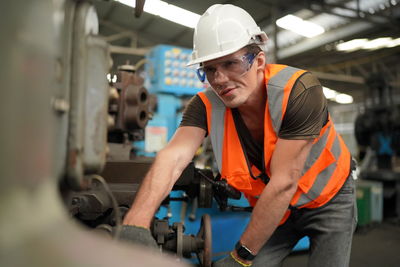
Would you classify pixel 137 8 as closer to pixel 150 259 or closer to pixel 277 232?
pixel 150 259

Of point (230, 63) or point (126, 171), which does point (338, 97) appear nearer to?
point (230, 63)

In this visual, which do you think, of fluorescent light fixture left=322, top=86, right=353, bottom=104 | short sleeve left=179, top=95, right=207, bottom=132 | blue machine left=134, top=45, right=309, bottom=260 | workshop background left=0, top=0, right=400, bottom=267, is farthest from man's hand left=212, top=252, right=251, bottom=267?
fluorescent light fixture left=322, top=86, right=353, bottom=104

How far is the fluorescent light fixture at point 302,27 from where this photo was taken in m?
4.63

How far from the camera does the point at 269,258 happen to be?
1.35 m

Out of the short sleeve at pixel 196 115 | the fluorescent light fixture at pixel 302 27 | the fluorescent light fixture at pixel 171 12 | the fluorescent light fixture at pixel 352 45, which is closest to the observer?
the fluorescent light fixture at pixel 171 12

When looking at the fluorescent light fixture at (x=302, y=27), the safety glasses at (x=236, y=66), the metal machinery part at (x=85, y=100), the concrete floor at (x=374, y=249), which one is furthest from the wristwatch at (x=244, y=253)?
the fluorescent light fixture at (x=302, y=27)

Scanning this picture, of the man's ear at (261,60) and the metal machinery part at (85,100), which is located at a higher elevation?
the man's ear at (261,60)

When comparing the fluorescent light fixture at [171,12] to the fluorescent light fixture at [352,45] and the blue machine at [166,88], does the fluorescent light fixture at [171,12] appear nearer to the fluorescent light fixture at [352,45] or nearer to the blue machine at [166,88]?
the blue machine at [166,88]

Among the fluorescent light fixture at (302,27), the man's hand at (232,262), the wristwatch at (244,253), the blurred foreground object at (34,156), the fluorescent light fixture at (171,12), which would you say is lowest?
the man's hand at (232,262)

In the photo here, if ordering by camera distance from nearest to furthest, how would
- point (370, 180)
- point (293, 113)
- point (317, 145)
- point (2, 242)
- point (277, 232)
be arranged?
point (2, 242) → point (293, 113) → point (317, 145) → point (277, 232) → point (370, 180)

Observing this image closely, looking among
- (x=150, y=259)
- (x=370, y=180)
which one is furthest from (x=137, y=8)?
(x=370, y=180)

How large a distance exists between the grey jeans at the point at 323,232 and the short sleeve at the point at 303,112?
1.15 ft

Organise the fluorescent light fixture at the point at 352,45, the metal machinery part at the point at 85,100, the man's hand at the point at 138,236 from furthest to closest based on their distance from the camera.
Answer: the fluorescent light fixture at the point at 352,45 < the man's hand at the point at 138,236 < the metal machinery part at the point at 85,100

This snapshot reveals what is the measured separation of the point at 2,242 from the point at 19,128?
103 mm
